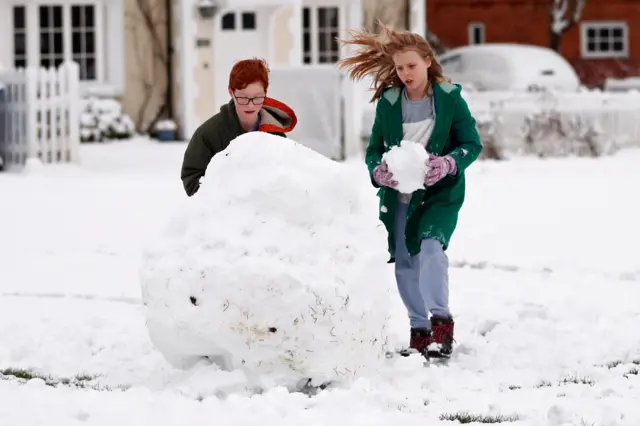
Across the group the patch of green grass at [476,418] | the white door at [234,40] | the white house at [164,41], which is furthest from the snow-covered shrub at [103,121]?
the patch of green grass at [476,418]

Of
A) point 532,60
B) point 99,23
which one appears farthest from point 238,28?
point 532,60

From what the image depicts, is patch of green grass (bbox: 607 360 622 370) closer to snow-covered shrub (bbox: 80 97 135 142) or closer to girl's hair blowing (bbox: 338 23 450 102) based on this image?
girl's hair blowing (bbox: 338 23 450 102)

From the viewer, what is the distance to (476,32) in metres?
31.2

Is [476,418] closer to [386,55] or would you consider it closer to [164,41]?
[386,55]

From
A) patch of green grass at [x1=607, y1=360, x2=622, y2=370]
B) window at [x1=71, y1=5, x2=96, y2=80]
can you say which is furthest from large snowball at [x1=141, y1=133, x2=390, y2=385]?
window at [x1=71, y1=5, x2=96, y2=80]

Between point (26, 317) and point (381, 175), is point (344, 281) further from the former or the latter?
point (26, 317)

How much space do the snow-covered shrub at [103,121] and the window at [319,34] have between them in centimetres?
379

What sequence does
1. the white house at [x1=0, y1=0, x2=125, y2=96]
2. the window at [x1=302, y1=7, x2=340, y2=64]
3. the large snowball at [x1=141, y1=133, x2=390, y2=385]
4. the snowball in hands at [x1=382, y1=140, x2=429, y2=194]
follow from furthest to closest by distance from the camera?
the window at [x1=302, y1=7, x2=340, y2=64] → the white house at [x1=0, y1=0, x2=125, y2=96] → the snowball in hands at [x1=382, y1=140, x2=429, y2=194] → the large snowball at [x1=141, y1=133, x2=390, y2=385]

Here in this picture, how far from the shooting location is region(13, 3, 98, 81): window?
69.0 feet

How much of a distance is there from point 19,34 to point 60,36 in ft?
2.23

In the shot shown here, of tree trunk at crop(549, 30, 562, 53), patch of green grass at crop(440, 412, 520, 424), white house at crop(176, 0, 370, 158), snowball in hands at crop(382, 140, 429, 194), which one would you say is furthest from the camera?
tree trunk at crop(549, 30, 562, 53)

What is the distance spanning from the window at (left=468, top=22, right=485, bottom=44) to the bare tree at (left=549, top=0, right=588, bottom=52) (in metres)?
1.79

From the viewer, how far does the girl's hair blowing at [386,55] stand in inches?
272

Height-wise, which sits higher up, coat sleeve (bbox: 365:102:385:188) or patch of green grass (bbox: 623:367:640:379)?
coat sleeve (bbox: 365:102:385:188)
